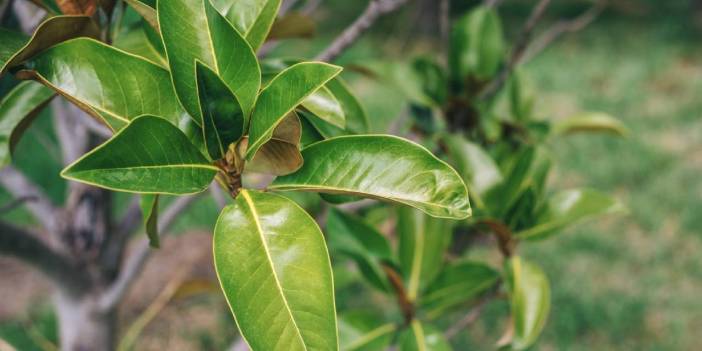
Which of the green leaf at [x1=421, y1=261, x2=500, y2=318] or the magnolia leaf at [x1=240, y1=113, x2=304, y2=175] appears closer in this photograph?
the magnolia leaf at [x1=240, y1=113, x2=304, y2=175]

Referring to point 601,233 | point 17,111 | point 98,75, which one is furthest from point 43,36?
point 601,233

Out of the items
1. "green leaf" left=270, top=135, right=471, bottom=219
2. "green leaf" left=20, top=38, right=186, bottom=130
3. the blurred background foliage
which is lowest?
the blurred background foliage

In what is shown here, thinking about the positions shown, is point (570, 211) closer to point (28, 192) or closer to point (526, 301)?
point (526, 301)

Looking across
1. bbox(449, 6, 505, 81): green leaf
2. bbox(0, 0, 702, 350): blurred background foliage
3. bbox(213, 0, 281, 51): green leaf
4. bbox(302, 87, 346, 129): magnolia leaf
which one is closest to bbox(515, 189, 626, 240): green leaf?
bbox(449, 6, 505, 81): green leaf

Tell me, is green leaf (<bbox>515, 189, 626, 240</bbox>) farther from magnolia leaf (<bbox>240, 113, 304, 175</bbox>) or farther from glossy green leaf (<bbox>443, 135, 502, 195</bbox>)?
magnolia leaf (<bbox>240, 113, 304, 175</bbox>)

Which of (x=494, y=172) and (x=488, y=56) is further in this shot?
(x=488, y=56)

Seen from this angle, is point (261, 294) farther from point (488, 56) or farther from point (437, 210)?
point (488, 56)

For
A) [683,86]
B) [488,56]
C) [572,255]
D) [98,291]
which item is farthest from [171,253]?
[683,86]
